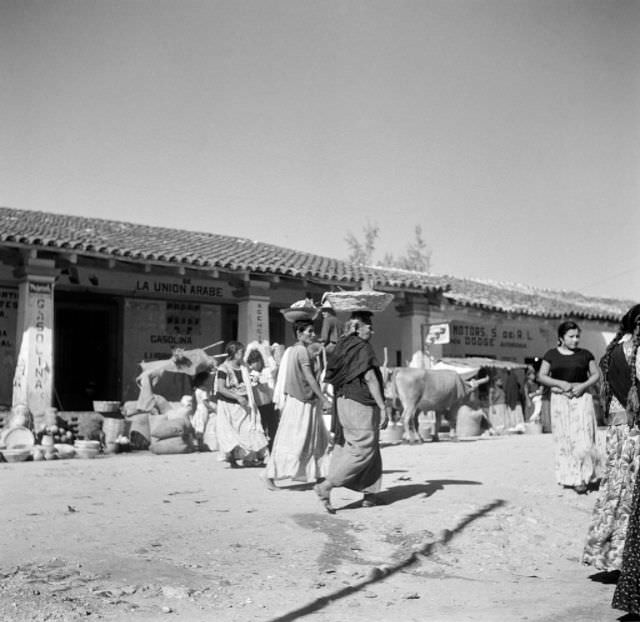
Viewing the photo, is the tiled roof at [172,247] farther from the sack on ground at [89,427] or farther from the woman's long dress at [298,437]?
the woman's long dress at [298,437]

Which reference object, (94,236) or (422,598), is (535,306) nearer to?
(94,236)

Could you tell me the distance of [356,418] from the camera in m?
6.61

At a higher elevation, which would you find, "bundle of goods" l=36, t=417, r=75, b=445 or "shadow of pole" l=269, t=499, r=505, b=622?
"bundle of goods" l=36, t=417, r=75, b=445

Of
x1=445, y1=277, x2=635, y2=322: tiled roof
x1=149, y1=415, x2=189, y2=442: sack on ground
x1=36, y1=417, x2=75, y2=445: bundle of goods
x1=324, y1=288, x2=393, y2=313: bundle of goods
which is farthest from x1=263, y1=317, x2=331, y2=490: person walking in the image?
x1=445, y1=277, x2=635, y2=322: tiled roof

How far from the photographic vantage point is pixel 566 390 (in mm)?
7375

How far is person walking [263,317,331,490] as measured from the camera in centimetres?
738

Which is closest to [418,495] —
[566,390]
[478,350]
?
[566,390]

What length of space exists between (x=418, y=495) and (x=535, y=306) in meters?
15.1

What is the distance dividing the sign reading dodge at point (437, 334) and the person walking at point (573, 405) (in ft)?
32.6

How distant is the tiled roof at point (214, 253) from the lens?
13930mm

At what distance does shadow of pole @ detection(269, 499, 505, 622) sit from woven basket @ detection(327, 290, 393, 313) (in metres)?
7.16

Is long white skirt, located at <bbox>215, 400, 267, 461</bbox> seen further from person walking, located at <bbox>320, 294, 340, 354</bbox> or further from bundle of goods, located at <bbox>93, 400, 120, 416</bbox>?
bundle of goods, located at <bbox>93, 400, 120, 416</bbox>

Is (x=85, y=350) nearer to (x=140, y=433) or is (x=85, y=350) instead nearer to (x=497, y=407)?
(x=140, y=433)

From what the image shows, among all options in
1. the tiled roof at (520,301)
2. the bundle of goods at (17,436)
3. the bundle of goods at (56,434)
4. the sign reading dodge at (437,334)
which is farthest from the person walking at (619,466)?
the tiled roof at (520,301)
